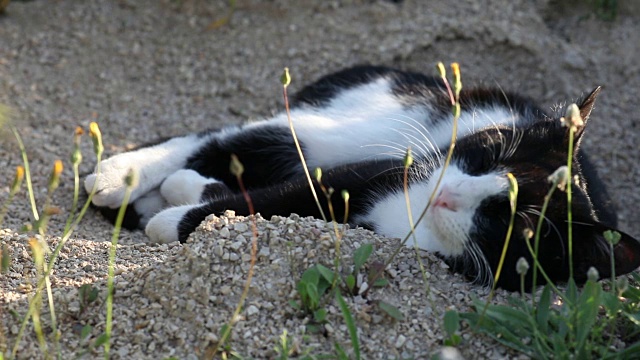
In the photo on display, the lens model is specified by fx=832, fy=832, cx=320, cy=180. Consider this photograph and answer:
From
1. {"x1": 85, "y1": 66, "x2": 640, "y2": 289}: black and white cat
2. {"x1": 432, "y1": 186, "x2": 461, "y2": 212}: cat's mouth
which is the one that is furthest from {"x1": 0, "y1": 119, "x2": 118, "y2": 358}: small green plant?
{"x1": 432, "y1": 186, "x2": 461, "y2": 212}: cat's mouth

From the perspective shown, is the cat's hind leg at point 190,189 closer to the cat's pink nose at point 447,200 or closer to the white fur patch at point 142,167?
the white fur patch at point 142,167

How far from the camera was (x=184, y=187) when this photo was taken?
10.5 ft

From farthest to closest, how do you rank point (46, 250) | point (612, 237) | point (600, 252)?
point (600, 252), point (612, 237), point (46, 250)

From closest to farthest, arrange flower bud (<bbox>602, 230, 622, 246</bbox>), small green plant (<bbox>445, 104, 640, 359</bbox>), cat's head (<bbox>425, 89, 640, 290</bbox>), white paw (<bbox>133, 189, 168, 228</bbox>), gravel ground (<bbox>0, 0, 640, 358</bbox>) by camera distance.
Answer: small green plant (<bbox>445, 104, 640, 359</bbox>)
flower bud (<bbox>602, 230, 622, 246</bbox>)
cat's head (<bbox>425, 89, 640, 290</bbox>)
white paw (<bbox>133, 189, 168, 228</bbox>)
gravel ground (<bbox>0, 0, 640, 358</bbox>)

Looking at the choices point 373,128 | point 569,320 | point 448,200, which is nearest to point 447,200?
point 448,200

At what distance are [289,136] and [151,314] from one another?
1.34 metres

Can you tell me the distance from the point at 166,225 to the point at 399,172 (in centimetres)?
84

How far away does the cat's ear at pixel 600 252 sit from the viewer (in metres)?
2.36

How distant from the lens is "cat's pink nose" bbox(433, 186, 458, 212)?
2527 mm

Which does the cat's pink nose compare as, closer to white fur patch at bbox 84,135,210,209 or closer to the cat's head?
the cat's head

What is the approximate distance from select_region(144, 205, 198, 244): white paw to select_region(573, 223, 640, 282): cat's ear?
1.31 m

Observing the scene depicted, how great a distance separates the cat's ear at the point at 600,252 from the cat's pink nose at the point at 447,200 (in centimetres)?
37

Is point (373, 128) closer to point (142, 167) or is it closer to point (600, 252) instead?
point (142, 167)

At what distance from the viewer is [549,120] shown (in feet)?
9.76
